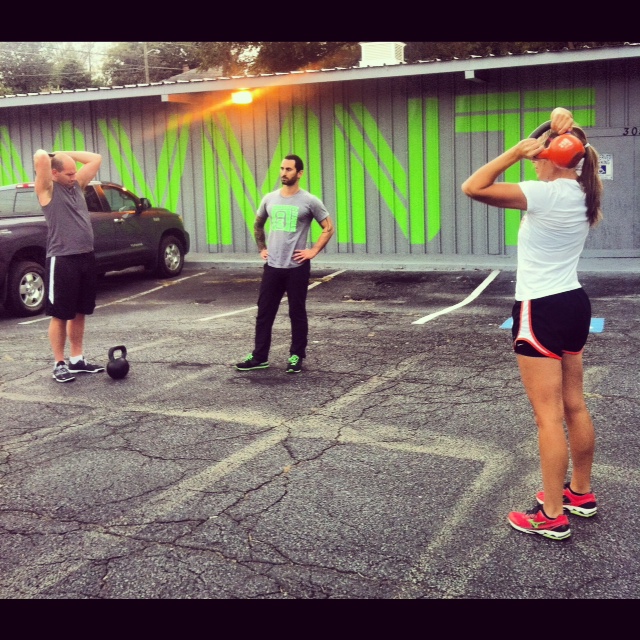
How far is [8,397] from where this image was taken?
7.09 m

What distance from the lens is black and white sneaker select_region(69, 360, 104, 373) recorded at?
7.81m

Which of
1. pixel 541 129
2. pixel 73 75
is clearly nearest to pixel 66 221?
pixel 541 129

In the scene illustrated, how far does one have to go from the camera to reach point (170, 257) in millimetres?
15297

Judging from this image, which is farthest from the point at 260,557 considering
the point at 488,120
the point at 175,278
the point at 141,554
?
the point at 488,120

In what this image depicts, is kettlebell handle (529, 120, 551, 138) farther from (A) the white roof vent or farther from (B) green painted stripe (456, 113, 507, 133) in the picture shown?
(A) the white roof vent

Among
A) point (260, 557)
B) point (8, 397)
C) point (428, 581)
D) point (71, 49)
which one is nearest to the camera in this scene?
point (428, 581)

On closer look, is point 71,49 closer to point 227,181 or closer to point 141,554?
point 227,181

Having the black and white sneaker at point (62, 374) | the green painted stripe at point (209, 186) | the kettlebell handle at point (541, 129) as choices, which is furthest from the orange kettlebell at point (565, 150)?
the green painted stripe at point (209, 186)

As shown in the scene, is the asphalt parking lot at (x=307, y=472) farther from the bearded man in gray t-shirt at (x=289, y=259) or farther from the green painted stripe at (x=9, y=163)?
the green painted stripe at (x=9, y=163)

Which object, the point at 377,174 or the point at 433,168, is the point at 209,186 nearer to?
the point at 377,174

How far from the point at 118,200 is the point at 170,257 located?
1.66m

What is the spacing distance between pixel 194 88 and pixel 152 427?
39.5 ft

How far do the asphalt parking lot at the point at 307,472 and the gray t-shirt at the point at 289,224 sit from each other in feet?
3.45

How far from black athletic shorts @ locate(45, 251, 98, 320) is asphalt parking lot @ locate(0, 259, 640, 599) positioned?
0.66 m
